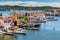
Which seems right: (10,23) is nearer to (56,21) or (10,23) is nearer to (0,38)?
(0,38)

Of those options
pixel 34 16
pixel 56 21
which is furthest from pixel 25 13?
pixel 56 21

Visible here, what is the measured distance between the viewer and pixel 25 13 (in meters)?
1.53

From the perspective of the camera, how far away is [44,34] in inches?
58.5

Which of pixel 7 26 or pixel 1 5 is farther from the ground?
pixel 1 5

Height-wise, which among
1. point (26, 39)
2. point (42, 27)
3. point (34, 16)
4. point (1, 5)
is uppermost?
point (1, 5)

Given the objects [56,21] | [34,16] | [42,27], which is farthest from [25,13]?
[56,21]

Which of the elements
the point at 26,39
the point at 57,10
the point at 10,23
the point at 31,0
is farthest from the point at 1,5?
the point at 57,10

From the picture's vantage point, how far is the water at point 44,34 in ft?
4.86

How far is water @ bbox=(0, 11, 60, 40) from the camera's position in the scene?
1480 millimetres

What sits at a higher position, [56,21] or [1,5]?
[1,5]

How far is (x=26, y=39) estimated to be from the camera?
1.50m

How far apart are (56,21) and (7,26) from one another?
0.50 metres

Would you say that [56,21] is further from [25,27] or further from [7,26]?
[7,26]

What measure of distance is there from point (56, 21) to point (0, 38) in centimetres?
59
